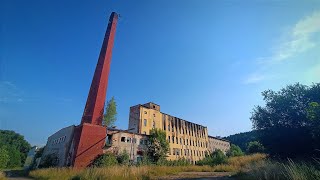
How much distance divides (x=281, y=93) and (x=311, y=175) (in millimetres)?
14771

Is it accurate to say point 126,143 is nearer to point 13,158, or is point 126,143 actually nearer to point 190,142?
point 190,142

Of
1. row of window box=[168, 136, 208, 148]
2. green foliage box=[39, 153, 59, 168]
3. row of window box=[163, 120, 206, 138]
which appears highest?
row of window box=[163, 120, 206, 138]

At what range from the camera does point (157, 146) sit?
3684 centimetres

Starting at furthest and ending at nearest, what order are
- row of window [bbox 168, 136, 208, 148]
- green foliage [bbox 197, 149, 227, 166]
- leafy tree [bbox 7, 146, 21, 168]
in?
leafy tree [bbox 7, 146, 21, 168] < row of window [bbox 168, 136, 208, 148] < green foliage [bbox 197, 149, 227, 166]

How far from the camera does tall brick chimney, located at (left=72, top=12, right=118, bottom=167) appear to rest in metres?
26.0

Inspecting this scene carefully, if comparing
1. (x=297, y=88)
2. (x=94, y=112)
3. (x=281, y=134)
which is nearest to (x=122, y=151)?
(x=94, y=112)

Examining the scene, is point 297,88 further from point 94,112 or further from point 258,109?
point 94,112

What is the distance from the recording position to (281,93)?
18922 millimetres

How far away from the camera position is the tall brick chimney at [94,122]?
26016mm

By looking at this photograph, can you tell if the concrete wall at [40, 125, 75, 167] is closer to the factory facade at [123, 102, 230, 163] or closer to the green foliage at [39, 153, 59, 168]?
the green foliage at [39, 153, 59, 168]

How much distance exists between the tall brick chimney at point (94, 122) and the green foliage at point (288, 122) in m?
20.3

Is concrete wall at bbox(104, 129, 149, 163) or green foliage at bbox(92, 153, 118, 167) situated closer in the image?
green foliage at bbox(92, 153, 118, 167)

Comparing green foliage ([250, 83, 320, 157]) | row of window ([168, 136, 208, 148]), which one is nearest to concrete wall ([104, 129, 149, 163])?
row of window ([168, 136, 208, 148])

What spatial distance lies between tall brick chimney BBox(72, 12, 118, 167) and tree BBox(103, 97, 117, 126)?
358 inches
